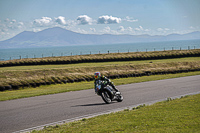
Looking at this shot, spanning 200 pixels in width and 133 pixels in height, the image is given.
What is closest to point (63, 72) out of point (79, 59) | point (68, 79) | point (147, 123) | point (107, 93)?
point (68, 79)

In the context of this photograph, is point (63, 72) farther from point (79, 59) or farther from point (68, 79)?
point (79, 59)

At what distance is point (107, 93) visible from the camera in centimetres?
1561

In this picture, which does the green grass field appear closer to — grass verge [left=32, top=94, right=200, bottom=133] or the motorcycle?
the motorcycle

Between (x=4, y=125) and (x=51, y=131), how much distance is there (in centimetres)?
248

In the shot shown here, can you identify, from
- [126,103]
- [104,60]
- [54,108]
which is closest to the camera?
[54,108]

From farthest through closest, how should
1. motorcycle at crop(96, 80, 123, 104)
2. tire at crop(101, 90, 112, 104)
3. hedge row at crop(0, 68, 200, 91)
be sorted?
hedge row at crop(0, 68, 200, 91) < tire at crop(101, 90, 112, 104) < motorcycle at crop(96, 80, 123, 104)

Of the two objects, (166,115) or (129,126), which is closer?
(129,126)

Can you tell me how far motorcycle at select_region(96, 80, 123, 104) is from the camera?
15241 millimetres

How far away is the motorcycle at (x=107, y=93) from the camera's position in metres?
15.2

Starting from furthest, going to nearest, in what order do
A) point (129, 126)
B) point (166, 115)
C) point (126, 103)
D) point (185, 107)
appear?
point (126, 103) → point (185, 107) → point (166, 115) → point (129, 126)

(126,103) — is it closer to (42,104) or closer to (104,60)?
(42,104)

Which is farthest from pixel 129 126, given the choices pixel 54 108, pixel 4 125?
pixel 54 108

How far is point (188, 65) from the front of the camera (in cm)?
4681

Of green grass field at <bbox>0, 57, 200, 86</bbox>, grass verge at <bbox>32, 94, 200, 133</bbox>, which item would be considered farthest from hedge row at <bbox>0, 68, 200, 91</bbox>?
grass verge at <bbox>32, 94, 200, 133</bbox>
